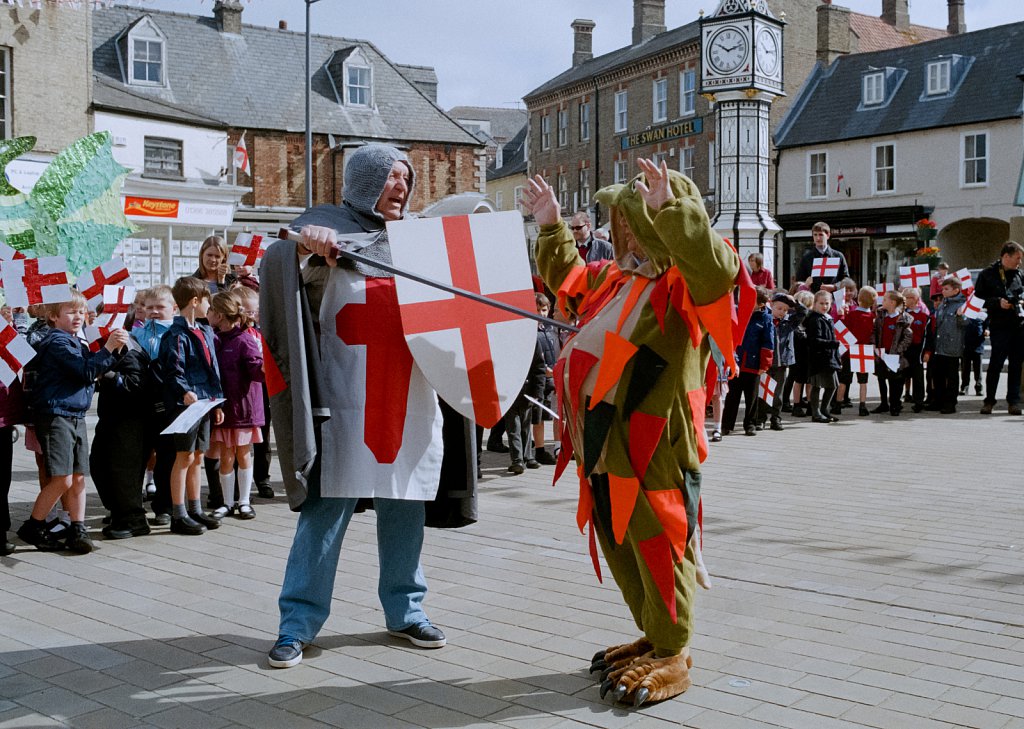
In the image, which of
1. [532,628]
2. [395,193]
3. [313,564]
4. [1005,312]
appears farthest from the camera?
[1005,312]

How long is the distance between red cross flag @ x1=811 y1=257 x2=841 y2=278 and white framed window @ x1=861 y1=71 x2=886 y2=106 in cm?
2389

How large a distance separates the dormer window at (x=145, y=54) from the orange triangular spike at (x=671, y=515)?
3418 centimetres

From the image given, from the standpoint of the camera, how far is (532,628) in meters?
4.75

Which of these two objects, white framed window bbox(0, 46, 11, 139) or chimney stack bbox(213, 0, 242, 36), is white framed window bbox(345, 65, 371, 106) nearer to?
chimney stack bbox(213, 0, 242, 36)

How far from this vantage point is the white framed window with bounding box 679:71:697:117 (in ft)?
129

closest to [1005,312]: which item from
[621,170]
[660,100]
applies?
[660,100]

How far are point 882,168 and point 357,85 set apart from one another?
59.1 ft

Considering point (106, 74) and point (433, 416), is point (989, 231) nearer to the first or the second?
point (106, 74)

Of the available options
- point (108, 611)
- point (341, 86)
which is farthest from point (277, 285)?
point (341, 86)

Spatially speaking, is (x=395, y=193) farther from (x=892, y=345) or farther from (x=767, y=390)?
(x=892, y=345)

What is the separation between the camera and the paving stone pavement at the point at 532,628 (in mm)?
3807

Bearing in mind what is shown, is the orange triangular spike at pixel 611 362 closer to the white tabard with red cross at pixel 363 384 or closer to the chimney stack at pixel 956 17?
the white tabard with red cross at pixel 363 384

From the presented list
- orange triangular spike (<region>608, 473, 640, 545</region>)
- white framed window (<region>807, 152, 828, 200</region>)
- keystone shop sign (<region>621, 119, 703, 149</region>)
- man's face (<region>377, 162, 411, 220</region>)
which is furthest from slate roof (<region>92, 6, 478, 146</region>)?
orange triangular spike (<region>608, 473, 640, 545</region>)

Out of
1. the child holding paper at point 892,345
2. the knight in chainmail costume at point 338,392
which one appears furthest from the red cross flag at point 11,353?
the child holding paper at point 892,345
